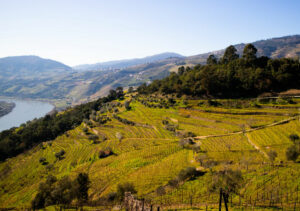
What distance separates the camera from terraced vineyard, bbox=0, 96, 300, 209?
33969 mm

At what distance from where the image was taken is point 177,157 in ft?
201

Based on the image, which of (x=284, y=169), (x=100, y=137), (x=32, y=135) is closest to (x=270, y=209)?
(x=284, y=169)

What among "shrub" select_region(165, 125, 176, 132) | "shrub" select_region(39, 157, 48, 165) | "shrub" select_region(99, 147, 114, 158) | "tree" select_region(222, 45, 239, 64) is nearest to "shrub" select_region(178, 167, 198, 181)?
"shrub" select_region(165, 125, 176, 132)

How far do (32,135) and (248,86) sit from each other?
144158 millimetres

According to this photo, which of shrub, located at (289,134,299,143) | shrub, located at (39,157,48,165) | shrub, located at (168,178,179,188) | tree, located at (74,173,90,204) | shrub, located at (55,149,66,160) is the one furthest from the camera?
shrub, located at (55,149,66,160)

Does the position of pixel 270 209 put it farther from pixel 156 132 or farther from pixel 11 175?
pixel 11 175

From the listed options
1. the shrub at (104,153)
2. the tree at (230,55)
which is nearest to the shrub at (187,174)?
the shrub at (104,153)

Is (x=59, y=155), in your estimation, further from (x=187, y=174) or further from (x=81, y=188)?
(x=187, y=174)

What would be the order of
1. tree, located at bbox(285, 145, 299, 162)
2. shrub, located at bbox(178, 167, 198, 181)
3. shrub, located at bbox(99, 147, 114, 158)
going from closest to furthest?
tree, located at bbox(285, 145, 299, 162), shrub, located at bbox(178, 167, 198, 181), shrub, located at bbox(99, 147, 114, 158)

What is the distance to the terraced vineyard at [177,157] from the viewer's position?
34.0m

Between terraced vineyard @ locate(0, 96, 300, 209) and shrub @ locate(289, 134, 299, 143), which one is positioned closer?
terraced vineyard @ locate(0, 96, 300, 209)

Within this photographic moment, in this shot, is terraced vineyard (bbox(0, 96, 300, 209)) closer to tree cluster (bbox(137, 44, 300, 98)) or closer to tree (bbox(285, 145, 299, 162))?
tree (bbox(285, 145, 299, 162))

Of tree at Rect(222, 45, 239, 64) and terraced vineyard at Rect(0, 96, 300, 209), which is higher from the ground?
tree at Rect(222, 45, 239, 64)

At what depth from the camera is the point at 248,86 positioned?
94.9m
